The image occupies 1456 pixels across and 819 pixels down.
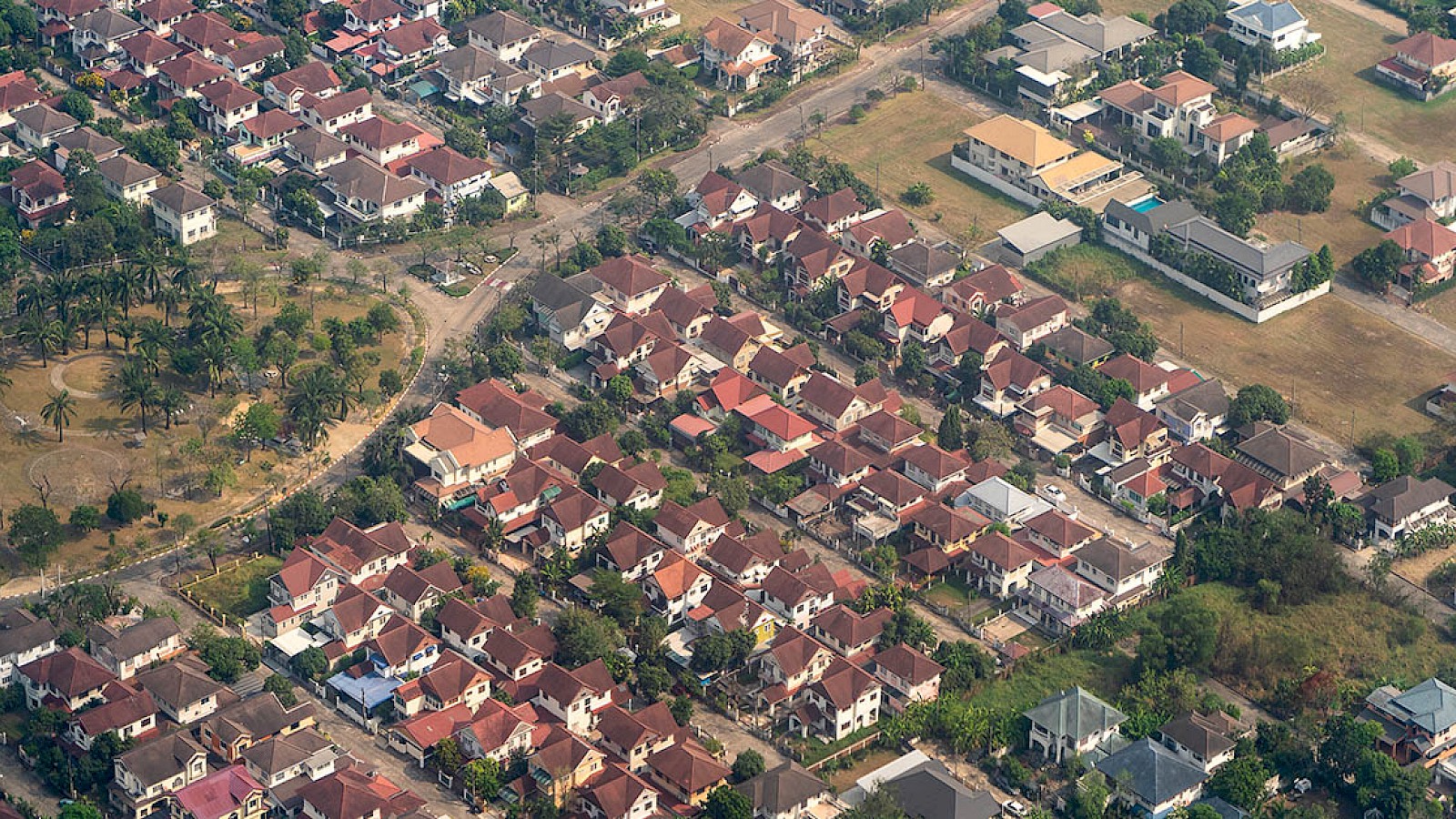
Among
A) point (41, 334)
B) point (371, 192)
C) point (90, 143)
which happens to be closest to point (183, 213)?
point (90, 143)

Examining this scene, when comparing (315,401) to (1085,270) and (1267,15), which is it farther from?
(1267,15)

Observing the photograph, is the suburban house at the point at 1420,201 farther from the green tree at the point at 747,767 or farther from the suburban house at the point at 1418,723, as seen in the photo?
the green tree at the point at 747,767

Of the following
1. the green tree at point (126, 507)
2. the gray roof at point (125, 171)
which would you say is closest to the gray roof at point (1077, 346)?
the green tree at point (126, 507)

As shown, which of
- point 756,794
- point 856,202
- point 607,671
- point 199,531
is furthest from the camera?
point 856,202

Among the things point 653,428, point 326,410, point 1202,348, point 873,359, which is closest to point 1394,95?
point 1202,348

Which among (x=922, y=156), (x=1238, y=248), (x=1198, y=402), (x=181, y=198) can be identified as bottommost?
(x=922, y=156)

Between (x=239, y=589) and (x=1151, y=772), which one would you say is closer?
(x=1151, y=772)

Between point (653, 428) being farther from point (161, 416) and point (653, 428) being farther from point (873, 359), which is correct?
point (161, 416)
